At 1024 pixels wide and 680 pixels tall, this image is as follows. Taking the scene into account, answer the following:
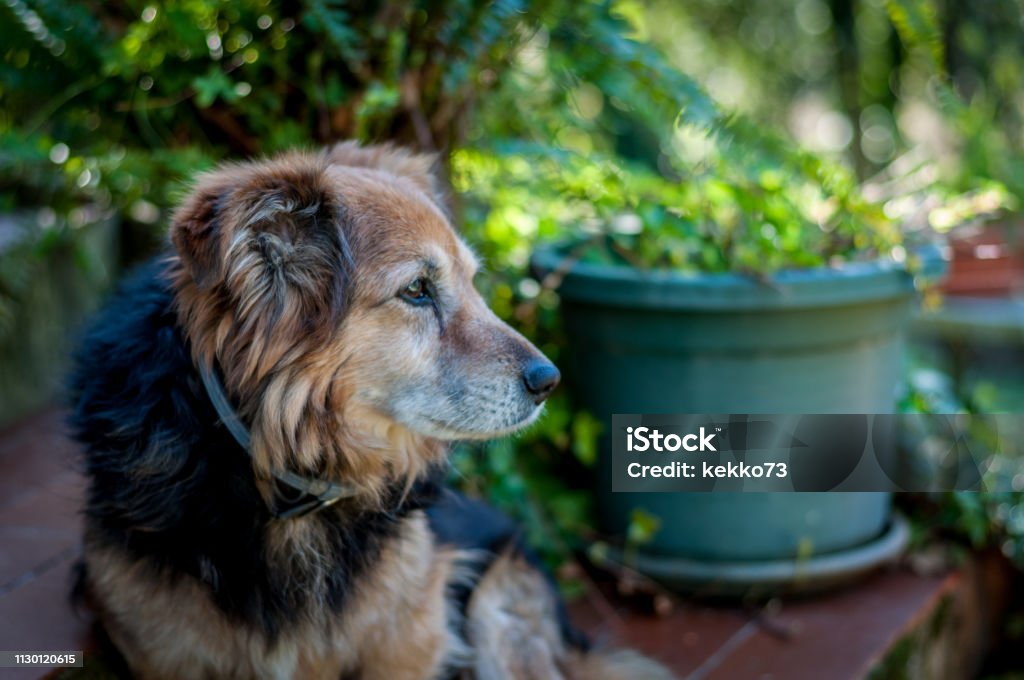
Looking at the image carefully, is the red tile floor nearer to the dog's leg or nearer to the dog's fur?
the dog's leg

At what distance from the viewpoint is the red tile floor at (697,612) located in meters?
2.31

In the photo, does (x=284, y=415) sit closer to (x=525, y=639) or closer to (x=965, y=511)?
(x=525, y=639)

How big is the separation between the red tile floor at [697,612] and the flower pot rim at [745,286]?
3.12 feet

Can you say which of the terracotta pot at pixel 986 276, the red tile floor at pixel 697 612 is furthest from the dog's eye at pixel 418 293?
the terracotta pot at pixel 986 276

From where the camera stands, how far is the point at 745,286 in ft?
8.57

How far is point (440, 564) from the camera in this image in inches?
84.4

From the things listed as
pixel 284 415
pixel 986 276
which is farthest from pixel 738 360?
pixel 986 276

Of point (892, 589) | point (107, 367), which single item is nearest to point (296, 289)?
point (107, 367)

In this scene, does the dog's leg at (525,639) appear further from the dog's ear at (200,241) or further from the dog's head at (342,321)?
the dog's ear at (200,241)

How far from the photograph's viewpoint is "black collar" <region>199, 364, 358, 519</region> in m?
1.76

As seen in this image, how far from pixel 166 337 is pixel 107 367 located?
156 mm

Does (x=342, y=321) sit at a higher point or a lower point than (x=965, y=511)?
higher

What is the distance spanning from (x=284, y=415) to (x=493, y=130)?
5.63ft

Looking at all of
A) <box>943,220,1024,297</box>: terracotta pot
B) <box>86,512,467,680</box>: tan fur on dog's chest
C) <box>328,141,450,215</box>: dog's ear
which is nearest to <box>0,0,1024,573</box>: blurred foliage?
<box>328,141,450,215</box>: dog's ear
